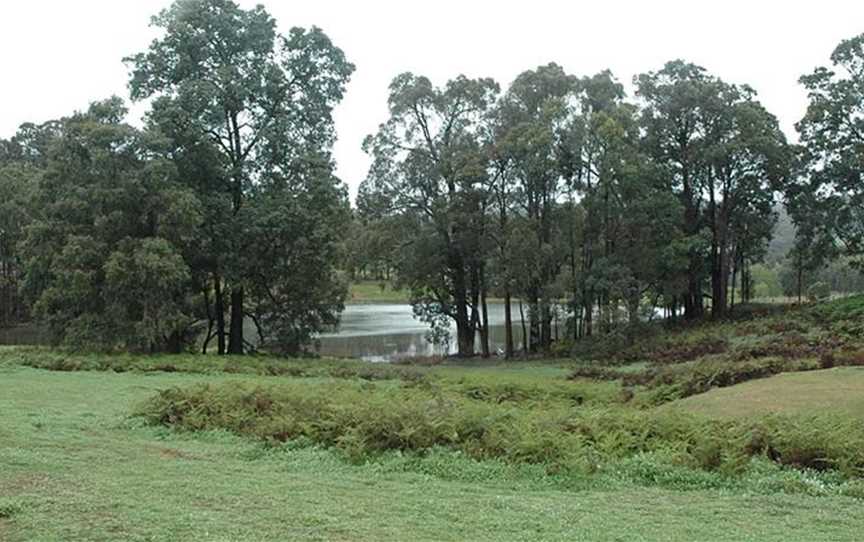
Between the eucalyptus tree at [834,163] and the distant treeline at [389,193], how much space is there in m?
0.10

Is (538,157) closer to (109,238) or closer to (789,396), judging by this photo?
(109,238)

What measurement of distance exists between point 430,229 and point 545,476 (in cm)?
2543

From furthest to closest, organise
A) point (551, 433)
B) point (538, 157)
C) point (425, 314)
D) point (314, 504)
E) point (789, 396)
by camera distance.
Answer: point (425, 314)
point (538, 157)
point (789, 396)
point (551, 433)
point (314, 504)

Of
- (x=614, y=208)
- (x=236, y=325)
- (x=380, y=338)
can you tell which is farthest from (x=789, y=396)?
(x=380, y=338)

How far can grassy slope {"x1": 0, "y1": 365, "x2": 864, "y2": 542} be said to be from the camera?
564cm

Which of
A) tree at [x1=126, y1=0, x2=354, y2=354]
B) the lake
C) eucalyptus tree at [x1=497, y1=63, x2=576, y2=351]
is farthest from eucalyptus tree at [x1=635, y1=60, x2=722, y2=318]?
tree at [x1=126, y1=0, x2=354, y2=354]

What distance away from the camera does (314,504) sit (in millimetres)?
6516

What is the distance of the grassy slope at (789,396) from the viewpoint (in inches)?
537

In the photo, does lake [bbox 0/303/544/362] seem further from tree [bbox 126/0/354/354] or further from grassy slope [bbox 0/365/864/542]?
grassy slope [bbox 0/365/864/542]

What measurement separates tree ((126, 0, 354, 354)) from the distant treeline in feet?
0.27

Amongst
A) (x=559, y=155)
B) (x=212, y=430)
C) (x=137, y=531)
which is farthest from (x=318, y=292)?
(x=137, y=531)

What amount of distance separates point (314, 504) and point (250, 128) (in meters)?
26.1

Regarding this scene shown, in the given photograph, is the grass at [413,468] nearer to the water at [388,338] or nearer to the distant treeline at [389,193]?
the distant treeline at [389,193]

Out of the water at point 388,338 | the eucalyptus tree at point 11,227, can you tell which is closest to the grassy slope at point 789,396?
the water at point 388,338
